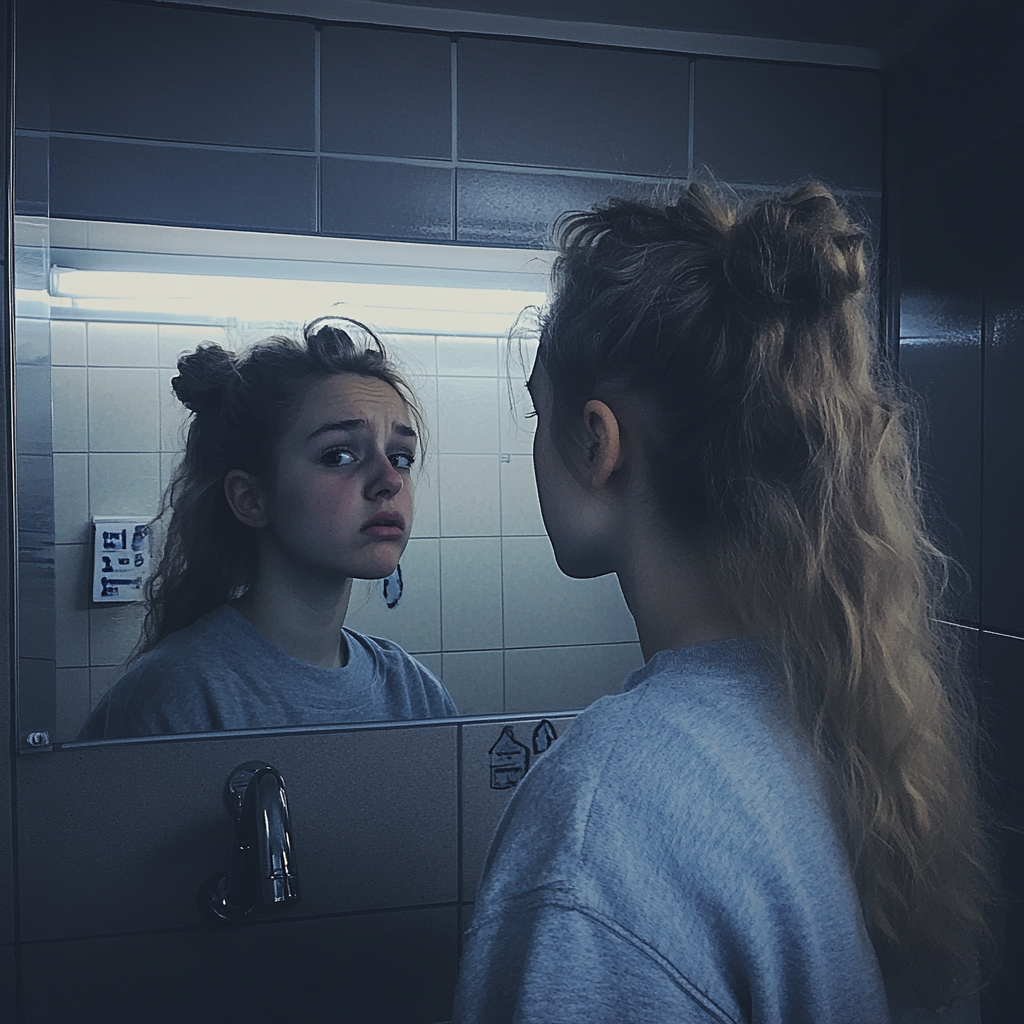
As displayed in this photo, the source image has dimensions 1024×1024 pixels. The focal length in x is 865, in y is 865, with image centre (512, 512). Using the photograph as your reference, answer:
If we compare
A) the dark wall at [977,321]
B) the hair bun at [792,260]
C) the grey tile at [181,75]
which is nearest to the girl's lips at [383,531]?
the grey tile at [181,75]

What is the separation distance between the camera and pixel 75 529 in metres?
0.87

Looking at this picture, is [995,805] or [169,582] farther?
[995,805]

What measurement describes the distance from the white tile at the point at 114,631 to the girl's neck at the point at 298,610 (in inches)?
3.9

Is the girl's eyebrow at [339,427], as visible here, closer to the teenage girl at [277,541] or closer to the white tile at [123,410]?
the teenage girl at [277,541]

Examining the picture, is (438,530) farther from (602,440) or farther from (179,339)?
(602,440)

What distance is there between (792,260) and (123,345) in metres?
0.67

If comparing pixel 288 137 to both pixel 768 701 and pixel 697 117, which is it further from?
pixel 768 701

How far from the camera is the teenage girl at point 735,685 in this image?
0.42 metres

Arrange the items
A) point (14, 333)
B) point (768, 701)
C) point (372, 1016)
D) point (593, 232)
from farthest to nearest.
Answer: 1. point (372, 1016)
2. point (14, 333)
3. point (593, 232)
4. point (768, 701)

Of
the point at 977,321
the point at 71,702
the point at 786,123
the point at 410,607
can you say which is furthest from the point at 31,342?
the point at 977,321

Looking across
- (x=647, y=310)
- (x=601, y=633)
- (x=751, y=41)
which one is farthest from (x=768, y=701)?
(x=751, y=41)

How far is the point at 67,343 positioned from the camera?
0.86 meters

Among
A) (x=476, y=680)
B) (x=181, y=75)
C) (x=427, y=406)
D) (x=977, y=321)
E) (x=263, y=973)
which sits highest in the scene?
(x=181, y=75)

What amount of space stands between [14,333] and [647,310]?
0.64 m
